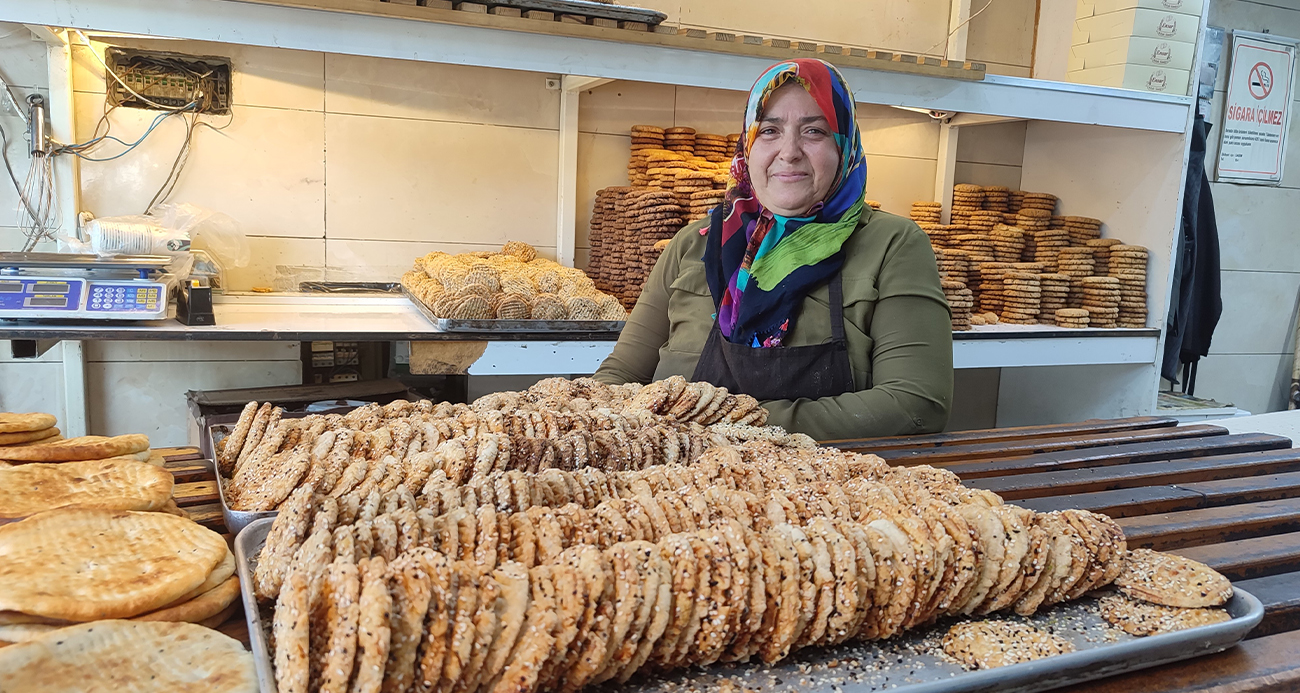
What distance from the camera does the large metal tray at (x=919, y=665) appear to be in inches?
→ 40.2

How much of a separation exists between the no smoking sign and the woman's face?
19.2 feet

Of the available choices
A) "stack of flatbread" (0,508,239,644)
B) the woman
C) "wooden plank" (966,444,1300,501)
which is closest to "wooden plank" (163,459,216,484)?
"stack of flatbread" (0,508,239,644)

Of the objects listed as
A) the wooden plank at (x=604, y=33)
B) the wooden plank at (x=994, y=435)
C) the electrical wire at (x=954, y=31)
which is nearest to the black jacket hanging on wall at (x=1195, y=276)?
the electrical wire at (x=954, y=31)

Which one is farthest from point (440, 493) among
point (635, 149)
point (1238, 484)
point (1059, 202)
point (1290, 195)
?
point (1290, 195)

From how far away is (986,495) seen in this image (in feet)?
4.82

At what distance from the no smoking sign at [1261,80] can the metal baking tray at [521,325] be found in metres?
5.83

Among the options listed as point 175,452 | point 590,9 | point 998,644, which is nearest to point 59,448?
point 175,452

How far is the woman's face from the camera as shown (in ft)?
8.77

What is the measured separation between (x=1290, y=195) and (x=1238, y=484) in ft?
20.9

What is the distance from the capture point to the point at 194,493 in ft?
5.49

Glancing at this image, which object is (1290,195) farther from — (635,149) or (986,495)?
(986,495)

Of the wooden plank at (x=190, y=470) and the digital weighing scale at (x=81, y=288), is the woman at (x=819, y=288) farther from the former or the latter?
the digital weighing scale at (x=81, y=288)

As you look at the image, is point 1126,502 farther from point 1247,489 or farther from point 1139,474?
point 1247,489

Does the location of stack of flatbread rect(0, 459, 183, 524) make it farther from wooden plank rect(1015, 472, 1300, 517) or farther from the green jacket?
wooden plank rect(1015, 472, 1300, 517)
